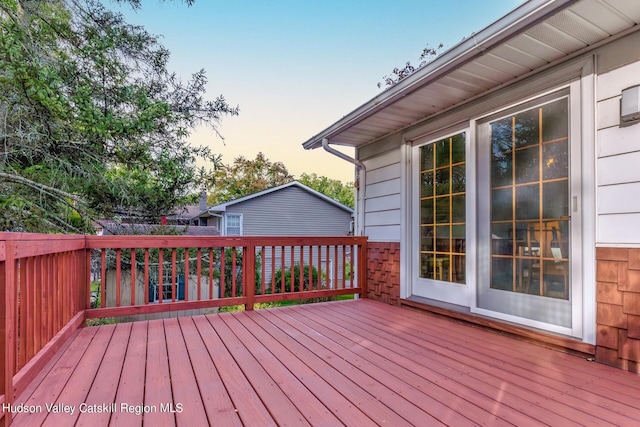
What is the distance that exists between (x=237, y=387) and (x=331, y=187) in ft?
97.2

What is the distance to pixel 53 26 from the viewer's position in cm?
450

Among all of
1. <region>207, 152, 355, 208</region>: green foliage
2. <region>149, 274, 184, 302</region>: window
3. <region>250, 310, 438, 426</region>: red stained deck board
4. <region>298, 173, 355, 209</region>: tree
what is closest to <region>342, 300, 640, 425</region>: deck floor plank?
<region>250, 310, 438, 426</region>: red stained deck board

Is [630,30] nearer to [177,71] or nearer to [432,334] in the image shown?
[432,334]

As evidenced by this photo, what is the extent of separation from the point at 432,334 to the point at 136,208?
482 centimetres

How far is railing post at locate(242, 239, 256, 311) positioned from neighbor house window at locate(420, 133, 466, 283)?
6.29 feet

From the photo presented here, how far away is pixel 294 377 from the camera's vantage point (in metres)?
1.85

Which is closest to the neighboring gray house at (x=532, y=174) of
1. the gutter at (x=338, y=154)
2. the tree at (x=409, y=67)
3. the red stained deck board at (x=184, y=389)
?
the gutter at (x=338, y=154)

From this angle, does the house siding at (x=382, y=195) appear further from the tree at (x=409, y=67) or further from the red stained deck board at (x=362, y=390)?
the tree at (x=409, y=67)

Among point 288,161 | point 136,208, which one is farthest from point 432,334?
point 288,161

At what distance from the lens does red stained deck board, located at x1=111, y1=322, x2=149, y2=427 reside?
1419 mm

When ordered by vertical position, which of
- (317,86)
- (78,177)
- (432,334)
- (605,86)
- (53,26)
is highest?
(317,86)

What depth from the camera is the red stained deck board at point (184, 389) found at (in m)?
1.41

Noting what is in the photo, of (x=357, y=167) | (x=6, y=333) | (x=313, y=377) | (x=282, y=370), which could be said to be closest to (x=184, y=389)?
(x=282, y=370)

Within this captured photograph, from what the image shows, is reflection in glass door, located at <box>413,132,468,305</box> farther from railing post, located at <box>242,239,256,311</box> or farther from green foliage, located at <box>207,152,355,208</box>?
green foliage, located at <box>207,152,355,208</box>
